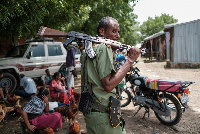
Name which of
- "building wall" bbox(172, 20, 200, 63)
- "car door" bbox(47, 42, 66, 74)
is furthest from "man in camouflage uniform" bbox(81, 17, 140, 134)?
"building wall" bbox(172, 20, 200, 63)

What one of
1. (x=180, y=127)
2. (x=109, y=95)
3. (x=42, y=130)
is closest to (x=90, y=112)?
(x=109, y=95)

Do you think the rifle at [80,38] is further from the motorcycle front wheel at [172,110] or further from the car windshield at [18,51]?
the car windshield at [18,51]

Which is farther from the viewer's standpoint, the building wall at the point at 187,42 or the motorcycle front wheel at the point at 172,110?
the building wall at the point at 187,42

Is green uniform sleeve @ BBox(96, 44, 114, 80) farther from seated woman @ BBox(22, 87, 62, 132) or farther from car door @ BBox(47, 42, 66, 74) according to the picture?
car door @ BBox(47, 42, 66, 74)

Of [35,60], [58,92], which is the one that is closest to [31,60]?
[35,60]

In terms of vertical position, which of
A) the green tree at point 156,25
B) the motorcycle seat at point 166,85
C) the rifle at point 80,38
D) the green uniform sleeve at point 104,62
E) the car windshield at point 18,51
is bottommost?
the motorcycle seat at point 166,85

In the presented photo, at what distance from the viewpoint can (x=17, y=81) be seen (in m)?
7.84

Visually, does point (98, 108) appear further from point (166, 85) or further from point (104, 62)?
point (166, 85)

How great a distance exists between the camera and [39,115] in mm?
3576

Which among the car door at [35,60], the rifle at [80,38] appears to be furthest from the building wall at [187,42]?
the rifle at [80,38]

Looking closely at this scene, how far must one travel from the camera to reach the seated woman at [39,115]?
343 centimetres

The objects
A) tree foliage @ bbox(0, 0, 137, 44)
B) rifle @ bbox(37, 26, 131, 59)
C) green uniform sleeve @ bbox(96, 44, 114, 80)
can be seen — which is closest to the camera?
green uniform sleeve @ bbox(96, 44, 114, 80)

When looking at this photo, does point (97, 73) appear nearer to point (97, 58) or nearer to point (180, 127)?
point (97, 58)

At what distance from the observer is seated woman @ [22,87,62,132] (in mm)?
3425
